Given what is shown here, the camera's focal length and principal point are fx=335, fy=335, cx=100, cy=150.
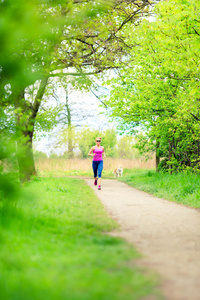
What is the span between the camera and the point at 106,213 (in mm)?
8219

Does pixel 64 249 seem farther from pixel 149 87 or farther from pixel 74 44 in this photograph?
pixel 149 87

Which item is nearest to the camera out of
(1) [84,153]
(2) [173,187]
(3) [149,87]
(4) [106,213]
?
(4) [106,213]

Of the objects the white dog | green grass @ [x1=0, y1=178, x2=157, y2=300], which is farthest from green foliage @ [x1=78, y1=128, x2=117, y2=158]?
green grass @ [x1=0, y1=178, x2=157, y2=300]

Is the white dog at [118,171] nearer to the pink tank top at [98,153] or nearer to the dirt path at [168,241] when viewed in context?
the pink tank top at [98,153]

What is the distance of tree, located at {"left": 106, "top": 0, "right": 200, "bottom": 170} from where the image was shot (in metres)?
10.8

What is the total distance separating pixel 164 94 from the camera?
58.0 feet

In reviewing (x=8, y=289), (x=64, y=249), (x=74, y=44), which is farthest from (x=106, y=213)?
(x=74, y=44)

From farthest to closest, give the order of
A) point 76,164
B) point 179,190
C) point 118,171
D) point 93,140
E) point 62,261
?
point 93,140 → point 76,164 → point 118,171 → point 179,190 → point 62,261

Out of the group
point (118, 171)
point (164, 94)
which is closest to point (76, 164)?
point (118, 171)

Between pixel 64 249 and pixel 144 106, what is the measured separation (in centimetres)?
1430

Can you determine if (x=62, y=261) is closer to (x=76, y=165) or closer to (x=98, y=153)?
(x=98, y=153)

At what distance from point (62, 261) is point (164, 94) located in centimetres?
1473

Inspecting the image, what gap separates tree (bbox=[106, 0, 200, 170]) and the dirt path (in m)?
4.69

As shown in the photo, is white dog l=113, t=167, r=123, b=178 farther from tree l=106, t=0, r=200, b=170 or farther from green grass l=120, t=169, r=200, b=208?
green grass l=120, t=169, r=200, b=208
